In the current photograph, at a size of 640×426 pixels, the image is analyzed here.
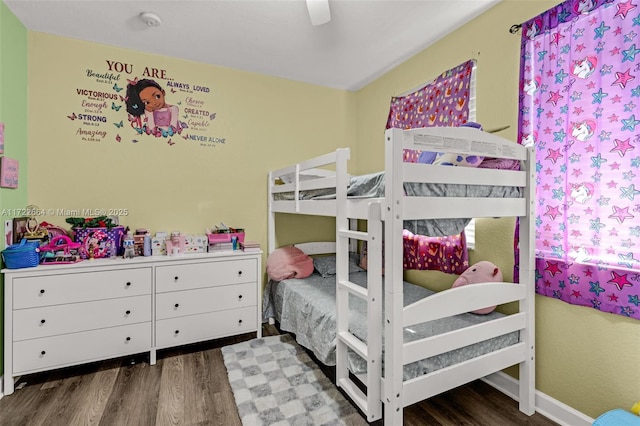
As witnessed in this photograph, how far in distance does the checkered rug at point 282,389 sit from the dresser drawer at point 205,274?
581 millimetres

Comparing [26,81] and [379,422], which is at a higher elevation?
[26,81]

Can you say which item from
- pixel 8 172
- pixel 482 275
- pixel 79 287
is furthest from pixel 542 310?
pixel 8 172

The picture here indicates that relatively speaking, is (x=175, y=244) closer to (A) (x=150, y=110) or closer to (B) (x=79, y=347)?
(B) (x=79, y=347)

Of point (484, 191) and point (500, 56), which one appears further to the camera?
point (500, 56)

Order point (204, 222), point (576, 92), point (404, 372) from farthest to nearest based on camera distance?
point (204, 222) < point (576, 92) < point (404, 372)

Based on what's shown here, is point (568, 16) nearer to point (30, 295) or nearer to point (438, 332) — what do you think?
point (438, 332)

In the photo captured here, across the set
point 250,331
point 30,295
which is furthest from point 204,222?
point 30,295

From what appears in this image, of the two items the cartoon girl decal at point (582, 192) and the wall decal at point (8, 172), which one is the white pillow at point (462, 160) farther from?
the wall decal at point (8, 172)

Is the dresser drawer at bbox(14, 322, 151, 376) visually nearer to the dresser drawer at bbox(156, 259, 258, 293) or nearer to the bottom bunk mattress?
the dresser drawer at bbox(156, 259, 258, 293)

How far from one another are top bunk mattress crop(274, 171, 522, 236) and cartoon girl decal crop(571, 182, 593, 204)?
0.82ft

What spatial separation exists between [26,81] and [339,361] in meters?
3.13

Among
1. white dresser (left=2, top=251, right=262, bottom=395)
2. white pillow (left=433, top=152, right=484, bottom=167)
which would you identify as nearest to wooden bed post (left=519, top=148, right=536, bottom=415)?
white pillow (left=433, top=152, right=484, bottom=167)

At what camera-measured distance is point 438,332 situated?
1836 millimetres

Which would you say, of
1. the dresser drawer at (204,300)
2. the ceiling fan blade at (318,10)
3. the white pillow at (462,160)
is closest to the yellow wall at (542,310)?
the white pillow at (462,160)
